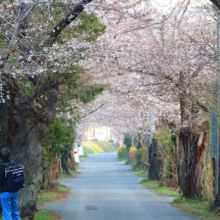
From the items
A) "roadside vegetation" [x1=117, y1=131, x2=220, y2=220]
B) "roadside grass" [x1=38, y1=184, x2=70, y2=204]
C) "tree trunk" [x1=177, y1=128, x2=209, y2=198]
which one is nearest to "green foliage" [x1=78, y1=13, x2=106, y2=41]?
"tree trunk" [x1=177, y1=128, x2=209, y2=198]

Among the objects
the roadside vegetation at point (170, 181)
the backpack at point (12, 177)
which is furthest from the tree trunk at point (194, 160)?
the backpack at point (12, 177)

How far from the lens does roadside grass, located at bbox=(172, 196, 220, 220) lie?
10023mm

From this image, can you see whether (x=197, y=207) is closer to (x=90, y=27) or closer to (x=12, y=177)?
(x=90, y=27)

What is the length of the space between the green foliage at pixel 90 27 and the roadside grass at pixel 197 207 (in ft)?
20.0

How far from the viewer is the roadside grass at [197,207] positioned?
32.9 feet

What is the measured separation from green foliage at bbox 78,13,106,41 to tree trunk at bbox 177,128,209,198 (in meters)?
4.64

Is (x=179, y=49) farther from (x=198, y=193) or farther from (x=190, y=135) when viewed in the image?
(x=198, y=193)

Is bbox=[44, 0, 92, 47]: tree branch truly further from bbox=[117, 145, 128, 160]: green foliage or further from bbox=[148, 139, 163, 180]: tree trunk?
bbox=[117, 145, 128, 160]: green foliage

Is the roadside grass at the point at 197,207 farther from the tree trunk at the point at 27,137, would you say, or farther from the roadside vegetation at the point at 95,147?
the roadside vegetation at the point at 95,147

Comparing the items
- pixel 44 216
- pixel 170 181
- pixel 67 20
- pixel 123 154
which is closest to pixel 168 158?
pixel 170 181

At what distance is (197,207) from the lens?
1184 centimetres

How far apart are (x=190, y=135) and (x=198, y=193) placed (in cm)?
208

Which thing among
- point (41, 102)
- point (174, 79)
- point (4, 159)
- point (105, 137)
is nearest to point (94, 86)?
point (174, 79)

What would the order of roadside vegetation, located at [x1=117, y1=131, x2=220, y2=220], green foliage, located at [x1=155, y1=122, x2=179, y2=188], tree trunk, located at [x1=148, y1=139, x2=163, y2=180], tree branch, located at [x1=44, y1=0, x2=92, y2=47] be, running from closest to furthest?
tree branch, located at [x1=44, y1=0, x2=92, y2=47] → roadside vegetation, located at [x1=117, y1=131, x2=220, y2=220] → green foliage, located at [x1=155, y1=122, x2=179, y2=188] → tree trunk, located at [x1=148, y1=139, x2=163, y2=180]
